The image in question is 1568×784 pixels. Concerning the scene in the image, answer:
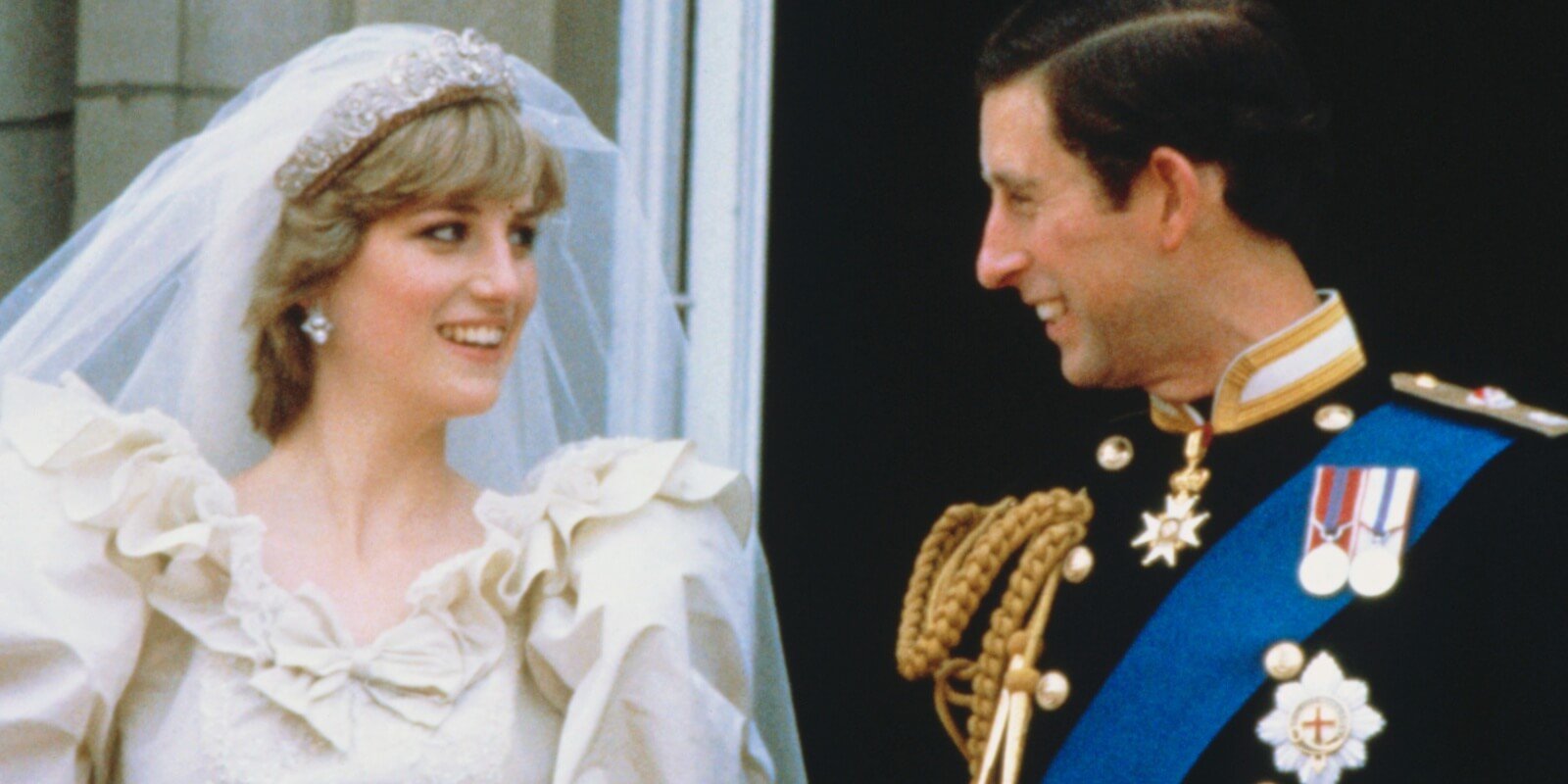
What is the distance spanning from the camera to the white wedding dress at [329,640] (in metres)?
2.77

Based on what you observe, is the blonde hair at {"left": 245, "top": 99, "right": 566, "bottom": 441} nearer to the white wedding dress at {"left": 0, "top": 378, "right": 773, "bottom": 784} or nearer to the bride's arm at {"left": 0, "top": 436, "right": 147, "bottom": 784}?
the white wedding dress at {"left": 0, "top": 378, "right": 773, "bottom": 784}

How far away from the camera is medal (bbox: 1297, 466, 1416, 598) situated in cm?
233

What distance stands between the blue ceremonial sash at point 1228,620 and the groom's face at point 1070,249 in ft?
0.74

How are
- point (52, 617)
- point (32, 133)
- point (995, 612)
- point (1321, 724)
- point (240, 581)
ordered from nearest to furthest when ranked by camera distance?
point (1321, 724) < point (995, 612) < point (52, 617) < point (240, 581) < point (32, 133)

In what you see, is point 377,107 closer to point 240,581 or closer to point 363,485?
point 363,485

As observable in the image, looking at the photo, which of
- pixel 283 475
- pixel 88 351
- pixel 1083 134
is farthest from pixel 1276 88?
pixel 88 351

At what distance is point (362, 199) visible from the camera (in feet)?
9.70

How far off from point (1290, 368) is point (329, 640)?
3.81 ft

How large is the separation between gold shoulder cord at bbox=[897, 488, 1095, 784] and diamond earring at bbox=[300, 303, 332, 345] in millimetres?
813

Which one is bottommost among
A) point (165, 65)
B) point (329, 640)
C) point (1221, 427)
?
point (329, 640)

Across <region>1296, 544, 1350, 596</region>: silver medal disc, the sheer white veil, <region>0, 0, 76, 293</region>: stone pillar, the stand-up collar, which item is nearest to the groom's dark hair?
the stand-up collar

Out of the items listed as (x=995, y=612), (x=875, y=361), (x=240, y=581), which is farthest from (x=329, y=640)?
(x=875, y=361)

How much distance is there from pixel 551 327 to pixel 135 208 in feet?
1.83

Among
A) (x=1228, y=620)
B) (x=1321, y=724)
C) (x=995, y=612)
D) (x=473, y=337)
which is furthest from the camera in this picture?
(x=473, y=337)
